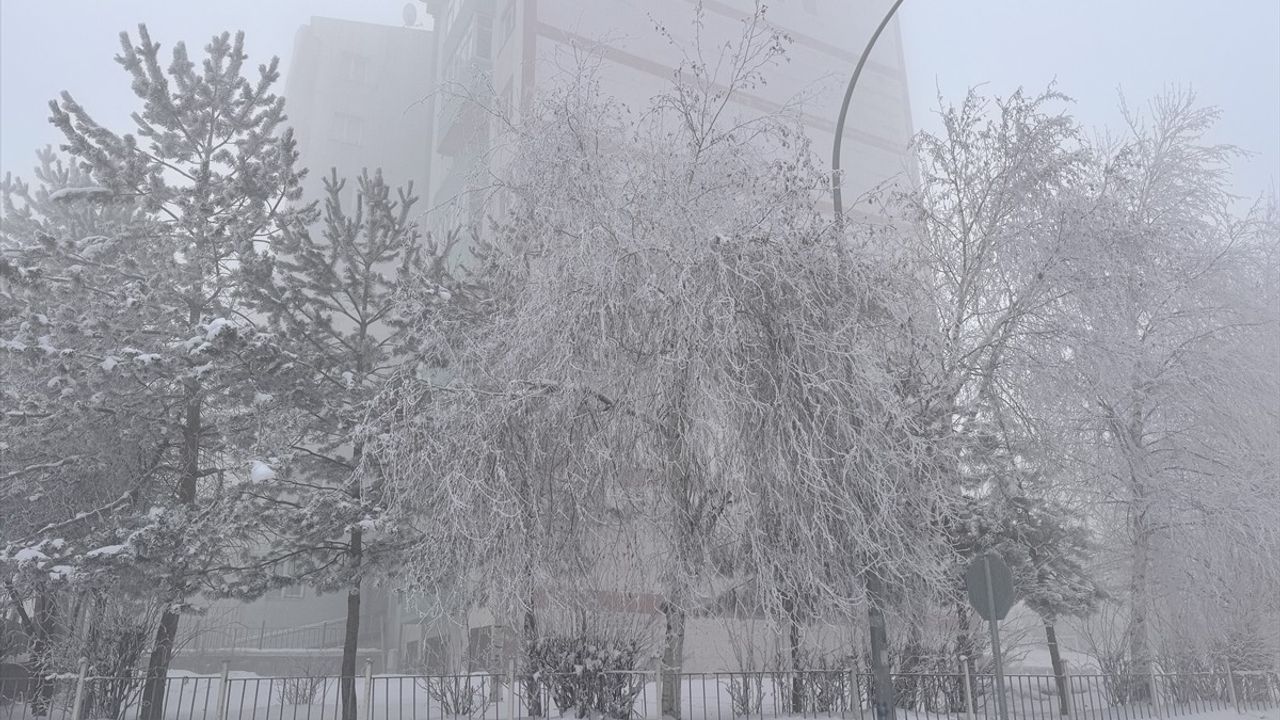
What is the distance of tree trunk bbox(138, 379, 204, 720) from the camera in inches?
482

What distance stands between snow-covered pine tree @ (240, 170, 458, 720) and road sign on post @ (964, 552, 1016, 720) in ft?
24.7

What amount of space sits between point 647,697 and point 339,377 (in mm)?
7193

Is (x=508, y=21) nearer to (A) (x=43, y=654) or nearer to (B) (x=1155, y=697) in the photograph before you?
(A) (x=43, y=654)

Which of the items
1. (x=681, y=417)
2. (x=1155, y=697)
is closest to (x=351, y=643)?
(x=681, y=417)

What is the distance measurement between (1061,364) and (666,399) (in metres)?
7.91

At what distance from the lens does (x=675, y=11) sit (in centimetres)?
3719

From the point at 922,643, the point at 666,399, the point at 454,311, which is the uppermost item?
the point at 454,311

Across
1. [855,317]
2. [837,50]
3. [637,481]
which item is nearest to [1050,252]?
[855,317]

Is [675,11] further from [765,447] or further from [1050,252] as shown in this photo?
[765,447]

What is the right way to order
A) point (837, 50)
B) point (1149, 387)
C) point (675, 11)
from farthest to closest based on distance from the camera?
point (837, 50), point (675, 11), point (1149, 387)

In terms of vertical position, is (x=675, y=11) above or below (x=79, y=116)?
above

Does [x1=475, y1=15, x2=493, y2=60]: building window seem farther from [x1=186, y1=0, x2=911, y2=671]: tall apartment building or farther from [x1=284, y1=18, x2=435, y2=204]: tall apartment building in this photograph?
[x1=284, y1=18, x2=435, y2=204]: tall apartment building

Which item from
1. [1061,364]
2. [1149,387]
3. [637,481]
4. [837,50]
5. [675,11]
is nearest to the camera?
[637,481]

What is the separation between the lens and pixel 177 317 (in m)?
14.5
